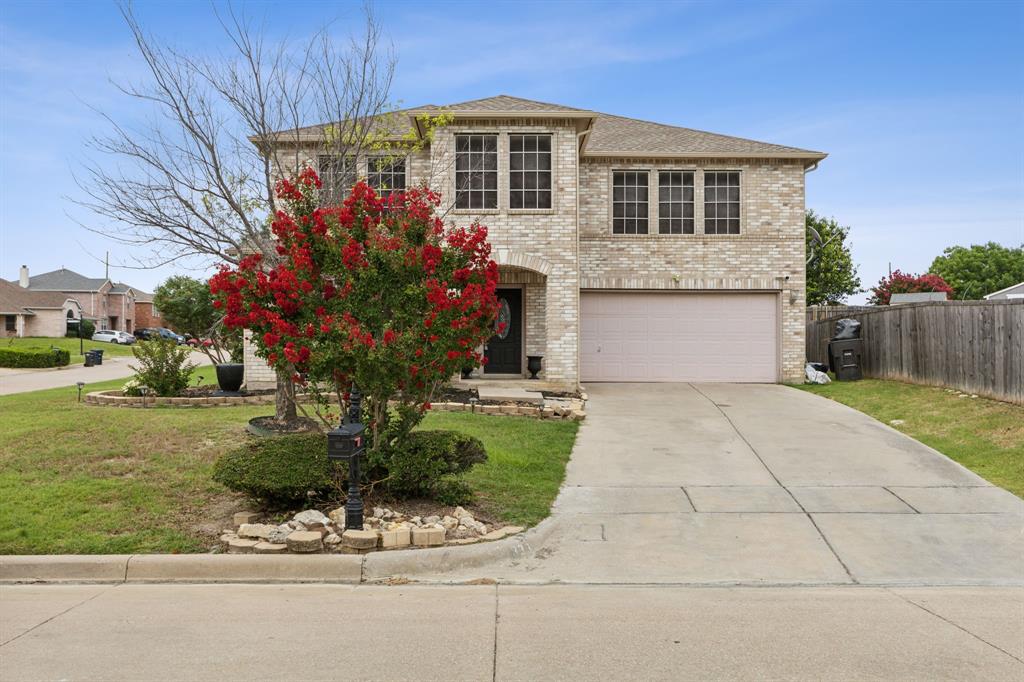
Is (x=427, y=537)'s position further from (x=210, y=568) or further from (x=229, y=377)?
(x=229, y=377)

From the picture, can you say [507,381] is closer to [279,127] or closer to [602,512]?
[279,127]

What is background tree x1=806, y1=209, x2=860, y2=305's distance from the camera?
124ft

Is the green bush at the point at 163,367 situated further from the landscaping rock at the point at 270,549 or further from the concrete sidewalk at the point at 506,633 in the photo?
the landscaping rock at the point at 270,549

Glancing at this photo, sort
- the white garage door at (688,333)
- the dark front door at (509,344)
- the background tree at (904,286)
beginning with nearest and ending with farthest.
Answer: the dark front door at (509,344), the white garage door at (688,333), the background tree at (904,286)

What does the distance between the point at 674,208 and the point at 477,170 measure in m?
5.56

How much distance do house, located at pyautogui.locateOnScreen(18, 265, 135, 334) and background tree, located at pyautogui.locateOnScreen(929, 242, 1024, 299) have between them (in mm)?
81926

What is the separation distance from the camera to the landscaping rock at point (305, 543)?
655 centimetres

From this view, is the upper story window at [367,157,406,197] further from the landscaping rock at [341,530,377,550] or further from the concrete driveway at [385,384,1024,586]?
the landscaping rock at [341,530,377,550]

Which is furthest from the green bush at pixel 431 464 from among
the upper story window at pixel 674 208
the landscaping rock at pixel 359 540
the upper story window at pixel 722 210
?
the upper story window at pixel 722 210

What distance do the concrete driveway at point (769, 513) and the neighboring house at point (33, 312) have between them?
6163 cm

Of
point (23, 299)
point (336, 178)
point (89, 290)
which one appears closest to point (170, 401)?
point (336, 178)

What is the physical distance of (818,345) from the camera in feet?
77.4

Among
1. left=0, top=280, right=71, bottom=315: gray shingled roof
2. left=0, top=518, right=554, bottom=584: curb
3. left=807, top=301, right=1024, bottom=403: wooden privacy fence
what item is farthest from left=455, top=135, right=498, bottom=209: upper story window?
left=0, top=280, right=71, bottom=315: gray shingled roof

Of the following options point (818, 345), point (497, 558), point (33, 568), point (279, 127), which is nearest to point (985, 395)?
point (818, 345)
